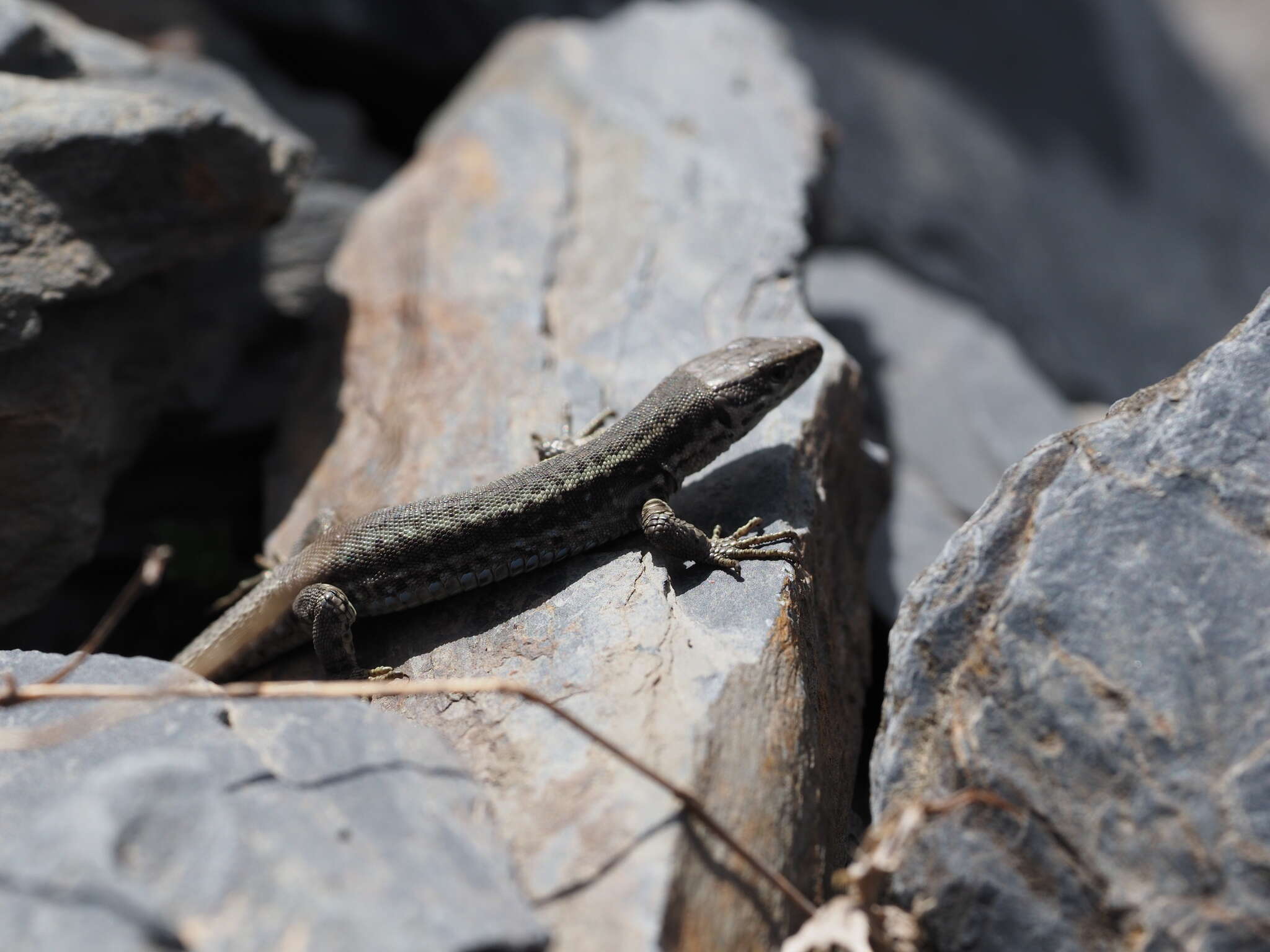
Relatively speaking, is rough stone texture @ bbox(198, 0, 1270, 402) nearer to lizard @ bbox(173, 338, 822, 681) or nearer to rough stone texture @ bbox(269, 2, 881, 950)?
rough stone texture @ bbox(269, 2, 881, 950)

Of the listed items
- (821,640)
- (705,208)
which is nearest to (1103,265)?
(705,208)

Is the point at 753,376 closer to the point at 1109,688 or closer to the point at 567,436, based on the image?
the point at 567,436

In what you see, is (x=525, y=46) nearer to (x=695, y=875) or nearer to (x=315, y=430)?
(x=315, y=430)

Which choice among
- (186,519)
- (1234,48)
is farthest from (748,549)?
(1234,48)

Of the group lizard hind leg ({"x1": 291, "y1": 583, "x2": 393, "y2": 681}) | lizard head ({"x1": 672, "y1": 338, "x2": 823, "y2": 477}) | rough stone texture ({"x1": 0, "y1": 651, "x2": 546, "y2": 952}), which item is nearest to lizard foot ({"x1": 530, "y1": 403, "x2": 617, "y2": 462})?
lizard head ({"x1": 672, "y1": 338, "x2": 823, "y2": 477})

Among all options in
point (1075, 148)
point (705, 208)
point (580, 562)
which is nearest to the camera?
point (580, 562)

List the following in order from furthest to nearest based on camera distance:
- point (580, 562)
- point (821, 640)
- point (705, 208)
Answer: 1. point (705, 208)
2. point (580, 562)
3. point (821, 640)
